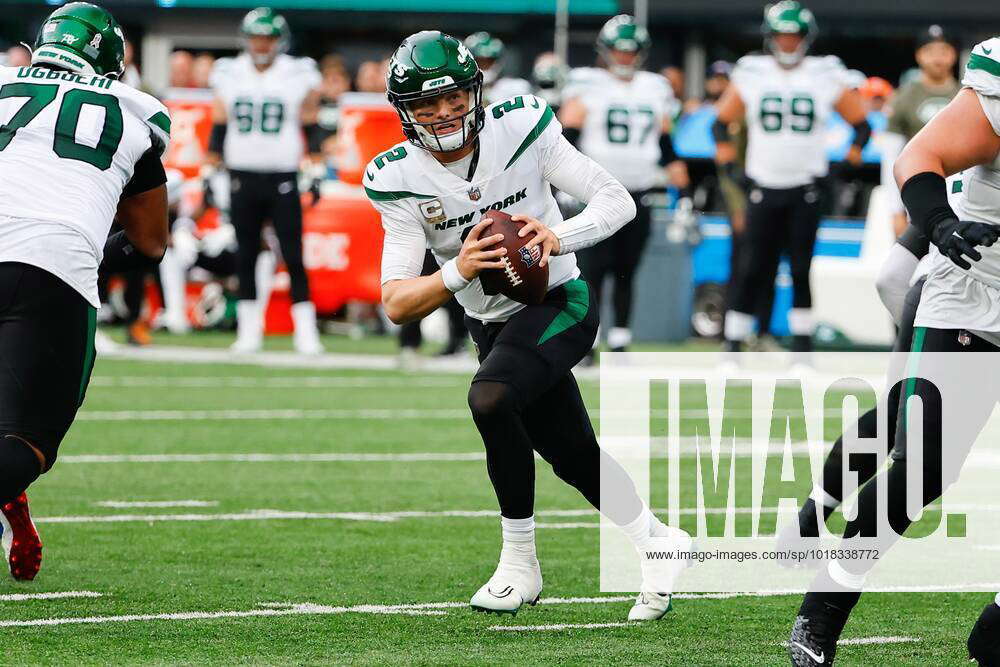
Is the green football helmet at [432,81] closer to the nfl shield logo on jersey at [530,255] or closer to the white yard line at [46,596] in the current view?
the nfl shield logo on jersey at [530,255]

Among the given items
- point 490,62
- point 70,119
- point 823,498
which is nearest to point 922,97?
point 490,62

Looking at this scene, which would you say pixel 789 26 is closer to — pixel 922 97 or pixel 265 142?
pixel 922 97

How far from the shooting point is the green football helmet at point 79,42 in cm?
486

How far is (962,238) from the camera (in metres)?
3.72

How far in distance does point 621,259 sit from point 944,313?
24.5 ft

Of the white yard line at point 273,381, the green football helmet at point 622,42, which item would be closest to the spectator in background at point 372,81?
the green football helmet at point 622,42

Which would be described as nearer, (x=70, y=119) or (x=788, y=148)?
(x=70, y=119)

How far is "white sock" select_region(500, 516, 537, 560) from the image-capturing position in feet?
15.7

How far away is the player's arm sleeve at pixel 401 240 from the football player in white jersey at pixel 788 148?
6487 millimetres

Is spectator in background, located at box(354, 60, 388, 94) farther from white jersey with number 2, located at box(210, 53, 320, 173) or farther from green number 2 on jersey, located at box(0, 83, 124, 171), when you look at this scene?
green number 2 on jersey, located at box(0, 83, 124, 171)

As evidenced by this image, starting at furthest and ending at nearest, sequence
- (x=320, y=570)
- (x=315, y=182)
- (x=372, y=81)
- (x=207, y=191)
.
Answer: (x=372, y=81) → (x=207, y=191) → (x=315, y=182) → (x=320, y=570)

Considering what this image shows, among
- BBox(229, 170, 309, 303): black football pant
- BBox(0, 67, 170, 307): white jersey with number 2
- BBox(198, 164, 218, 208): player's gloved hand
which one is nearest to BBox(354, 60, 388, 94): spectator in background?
BBox(198, 164, 218, 208): player's gloved hand

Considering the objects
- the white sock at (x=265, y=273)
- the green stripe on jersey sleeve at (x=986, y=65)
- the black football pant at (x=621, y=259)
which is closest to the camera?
the green stripe on jersey sleeve at (x=986, y=65)

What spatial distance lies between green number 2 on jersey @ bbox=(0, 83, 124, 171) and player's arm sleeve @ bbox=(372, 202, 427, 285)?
2.44ft
